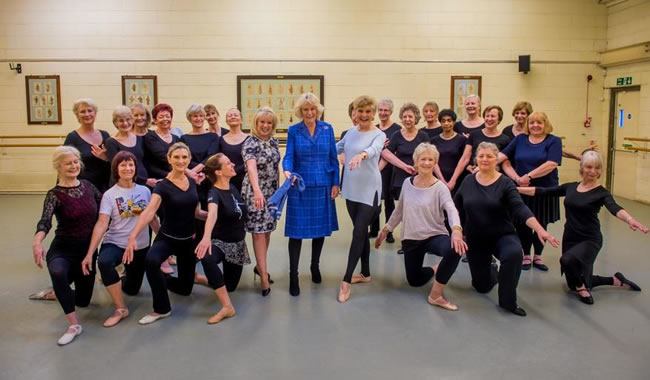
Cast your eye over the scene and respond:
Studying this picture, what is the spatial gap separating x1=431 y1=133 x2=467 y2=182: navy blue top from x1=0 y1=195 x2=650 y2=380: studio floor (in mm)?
974

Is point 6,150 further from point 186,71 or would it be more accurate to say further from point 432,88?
point 432,88

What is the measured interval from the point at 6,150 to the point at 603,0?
10.3 m

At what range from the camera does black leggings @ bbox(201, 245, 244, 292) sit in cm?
327

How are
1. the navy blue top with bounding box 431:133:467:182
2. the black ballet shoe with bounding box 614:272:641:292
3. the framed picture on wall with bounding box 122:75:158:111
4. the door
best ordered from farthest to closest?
1. the framed picture on wall with bounding box 122:75:158:111
2. the door
3. the navy blue top with bounding box 431:133:467:182
4. the black ballet shoe with bounding box 614:272:641:292

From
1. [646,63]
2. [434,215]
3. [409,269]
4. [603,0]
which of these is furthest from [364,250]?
[603,0]

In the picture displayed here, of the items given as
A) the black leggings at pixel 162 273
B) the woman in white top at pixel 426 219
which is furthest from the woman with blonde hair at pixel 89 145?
the woman in white top at pixel 426 219

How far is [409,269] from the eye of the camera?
12.7 ft

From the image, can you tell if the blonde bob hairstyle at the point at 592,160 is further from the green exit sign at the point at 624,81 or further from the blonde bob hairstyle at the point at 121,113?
the green exit sign at the point at 624,81

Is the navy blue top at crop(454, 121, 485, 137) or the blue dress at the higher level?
the navy blue top at crop(454, 121, 485, 137)

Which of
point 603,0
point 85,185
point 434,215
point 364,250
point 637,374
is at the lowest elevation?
point 637,374

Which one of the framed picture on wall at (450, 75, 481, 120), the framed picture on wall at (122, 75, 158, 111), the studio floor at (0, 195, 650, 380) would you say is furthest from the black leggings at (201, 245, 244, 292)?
the framed picture on wall at (450, 75, 481, 120)

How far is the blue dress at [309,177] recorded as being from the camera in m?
3.75

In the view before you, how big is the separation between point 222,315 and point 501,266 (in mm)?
1839

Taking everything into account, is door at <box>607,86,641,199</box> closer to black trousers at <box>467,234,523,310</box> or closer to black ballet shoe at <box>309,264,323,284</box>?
black trousers at <box>467,234,523,310</box>
